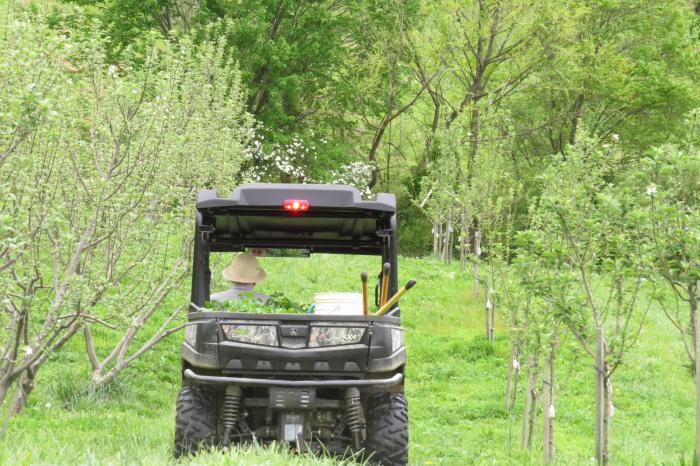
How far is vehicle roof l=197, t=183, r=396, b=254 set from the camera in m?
8.13

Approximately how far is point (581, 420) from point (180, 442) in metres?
9.78

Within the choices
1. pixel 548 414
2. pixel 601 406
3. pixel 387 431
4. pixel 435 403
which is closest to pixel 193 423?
pixel 387 431

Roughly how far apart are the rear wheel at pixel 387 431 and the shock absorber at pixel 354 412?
242mm

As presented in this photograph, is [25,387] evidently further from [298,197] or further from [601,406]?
[601,406]

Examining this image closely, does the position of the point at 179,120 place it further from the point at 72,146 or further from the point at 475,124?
the point at 475,124

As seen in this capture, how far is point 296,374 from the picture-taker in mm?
7453

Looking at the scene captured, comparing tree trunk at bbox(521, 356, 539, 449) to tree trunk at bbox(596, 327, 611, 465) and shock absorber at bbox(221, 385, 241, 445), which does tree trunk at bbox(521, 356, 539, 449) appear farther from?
shock absorber at bbox(221, 385, 241, 445)

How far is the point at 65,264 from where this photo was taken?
10.2m

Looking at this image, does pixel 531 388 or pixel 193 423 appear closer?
pixel 193 423

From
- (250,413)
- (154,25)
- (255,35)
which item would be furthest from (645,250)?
(154,25)

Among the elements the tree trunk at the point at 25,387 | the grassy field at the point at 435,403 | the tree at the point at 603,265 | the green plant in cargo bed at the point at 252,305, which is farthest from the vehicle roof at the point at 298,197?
the tree trunk at the point at 25,387

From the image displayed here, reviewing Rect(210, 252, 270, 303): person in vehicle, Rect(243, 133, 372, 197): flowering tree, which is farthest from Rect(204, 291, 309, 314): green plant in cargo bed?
Rect(243, 133, 372, 197): flowering tree

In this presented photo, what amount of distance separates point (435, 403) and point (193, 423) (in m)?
9.28

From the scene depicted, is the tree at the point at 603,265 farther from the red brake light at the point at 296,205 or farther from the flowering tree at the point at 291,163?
the flowering tree at the point at 291,163
